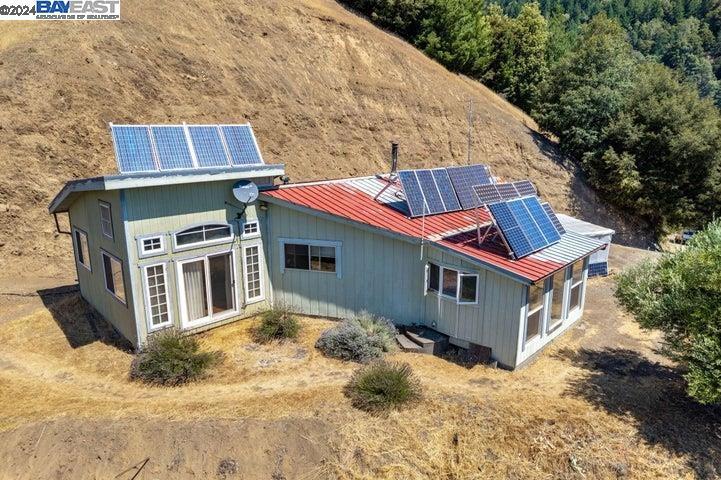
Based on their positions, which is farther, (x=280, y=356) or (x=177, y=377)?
(x=280, y=356)

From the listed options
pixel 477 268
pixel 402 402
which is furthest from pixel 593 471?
pixel 477 268

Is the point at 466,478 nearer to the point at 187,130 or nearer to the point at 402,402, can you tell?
the point at 402,402

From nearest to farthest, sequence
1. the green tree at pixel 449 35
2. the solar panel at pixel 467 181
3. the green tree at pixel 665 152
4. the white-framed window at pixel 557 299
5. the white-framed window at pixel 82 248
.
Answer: the white-framed window at pixel 557 299, the white-framed window at pixel 82 248, the solar panel at pixel 467 181, the green tree at pixel 665 152, the green tree at pixel 449 35

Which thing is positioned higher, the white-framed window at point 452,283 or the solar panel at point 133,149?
the solar panel at point 133,149

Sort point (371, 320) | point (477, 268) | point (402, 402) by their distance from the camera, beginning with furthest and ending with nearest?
point (371, 320) < point (477, 268) < point (402, 402)

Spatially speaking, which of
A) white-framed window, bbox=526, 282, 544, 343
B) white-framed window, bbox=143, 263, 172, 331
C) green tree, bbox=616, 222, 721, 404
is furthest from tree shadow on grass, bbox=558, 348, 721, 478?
white-framed window, bbox=143, 263, 172, 331

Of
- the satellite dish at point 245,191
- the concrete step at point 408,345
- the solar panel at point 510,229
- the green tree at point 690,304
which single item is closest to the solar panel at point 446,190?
the solar panel at point 510,229

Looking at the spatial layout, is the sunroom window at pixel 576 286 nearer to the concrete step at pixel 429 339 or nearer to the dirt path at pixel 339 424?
the dirt path at pixel 339 424

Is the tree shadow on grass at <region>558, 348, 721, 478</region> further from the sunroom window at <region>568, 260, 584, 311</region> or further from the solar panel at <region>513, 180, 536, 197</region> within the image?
the solar panel at <region>513, 180, 536, 197</region>
